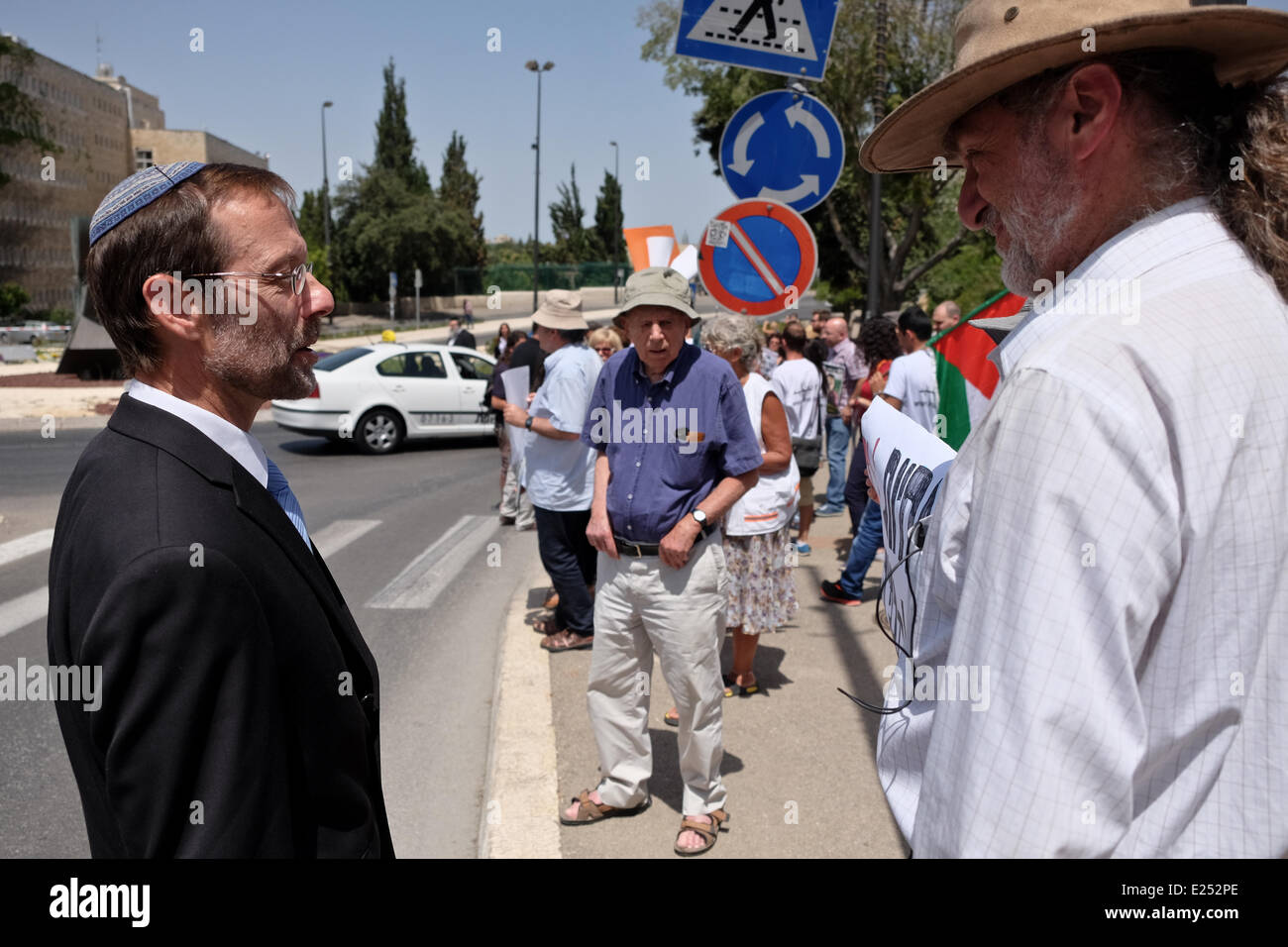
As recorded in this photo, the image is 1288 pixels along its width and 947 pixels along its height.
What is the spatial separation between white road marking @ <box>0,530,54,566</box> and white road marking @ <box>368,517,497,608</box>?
9.37 feet

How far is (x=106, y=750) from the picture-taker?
133cm

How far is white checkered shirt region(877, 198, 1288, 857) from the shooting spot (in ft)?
3.28

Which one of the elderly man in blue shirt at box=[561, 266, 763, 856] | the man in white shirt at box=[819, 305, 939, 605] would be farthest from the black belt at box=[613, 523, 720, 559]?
the man in white shirt at box=[819, 305, 939, 605]

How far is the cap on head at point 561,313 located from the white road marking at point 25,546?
15.0ft

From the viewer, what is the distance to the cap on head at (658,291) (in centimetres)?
376

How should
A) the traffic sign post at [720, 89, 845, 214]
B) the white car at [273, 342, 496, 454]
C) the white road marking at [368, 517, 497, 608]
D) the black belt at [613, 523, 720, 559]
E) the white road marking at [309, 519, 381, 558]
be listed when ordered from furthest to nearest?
the white car at [273, 342, 496, 454]
the white road marking at [309, 519, 381, 558]
the white road marking at [368, 517, 497, 608]
the traffic sign post at [720, 89, 845, 214]
the black belt at [613, 523, 720, 559]

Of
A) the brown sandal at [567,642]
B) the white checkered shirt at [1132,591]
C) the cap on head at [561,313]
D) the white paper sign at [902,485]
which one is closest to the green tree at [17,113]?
the cap on head at [561,313]

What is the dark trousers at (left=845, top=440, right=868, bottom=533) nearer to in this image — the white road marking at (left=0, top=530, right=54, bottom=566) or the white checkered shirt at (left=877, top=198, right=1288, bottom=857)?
the white road marking at (left=0, top=530, right=54, bottom=566)

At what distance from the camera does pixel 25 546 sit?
8.22 metres

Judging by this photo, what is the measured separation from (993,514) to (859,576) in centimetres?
555

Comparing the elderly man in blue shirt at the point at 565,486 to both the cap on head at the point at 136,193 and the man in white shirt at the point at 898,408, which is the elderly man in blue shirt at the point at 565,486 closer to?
the man in white shirt at the point at 898,408

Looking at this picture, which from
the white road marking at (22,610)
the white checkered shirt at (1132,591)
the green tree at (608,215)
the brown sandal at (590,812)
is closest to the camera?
the white checkered shirt at (1132,591)

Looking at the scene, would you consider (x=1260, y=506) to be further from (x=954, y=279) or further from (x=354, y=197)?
(x=354, y=197)
